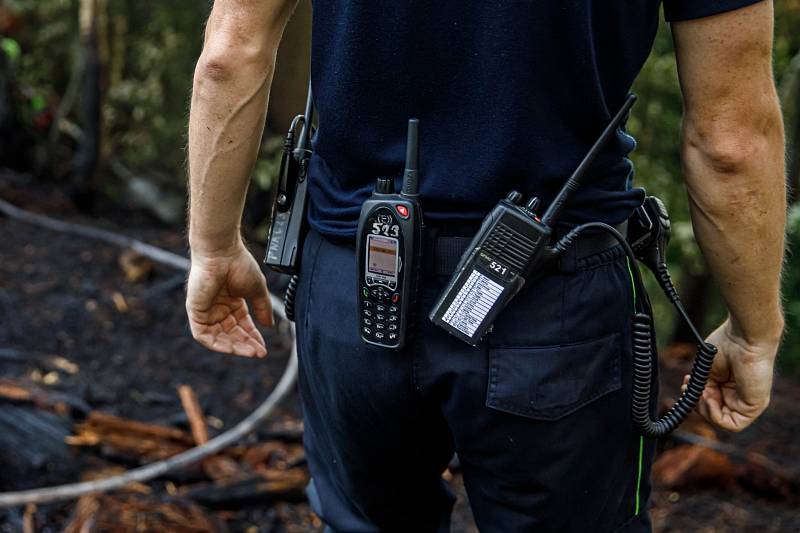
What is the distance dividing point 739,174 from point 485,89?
1.53ft

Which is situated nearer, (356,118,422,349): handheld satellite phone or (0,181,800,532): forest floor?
(356,118,422,349): handheld satellite phone

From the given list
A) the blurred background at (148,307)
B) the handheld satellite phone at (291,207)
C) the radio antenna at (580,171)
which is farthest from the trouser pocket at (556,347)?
the blurred background at (148,307)

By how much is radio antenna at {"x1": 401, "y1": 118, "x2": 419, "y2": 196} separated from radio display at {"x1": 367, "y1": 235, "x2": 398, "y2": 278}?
0.09 m

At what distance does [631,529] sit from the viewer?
1.71m

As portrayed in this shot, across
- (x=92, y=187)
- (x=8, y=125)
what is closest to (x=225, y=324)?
(x=92, y=187)

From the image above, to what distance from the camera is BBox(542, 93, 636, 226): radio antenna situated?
1.50 metres

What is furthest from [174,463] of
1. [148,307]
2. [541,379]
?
[541,379]

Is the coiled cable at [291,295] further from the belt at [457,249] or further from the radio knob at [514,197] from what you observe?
the radio knob at [514,197]

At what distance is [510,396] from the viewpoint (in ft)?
4.97

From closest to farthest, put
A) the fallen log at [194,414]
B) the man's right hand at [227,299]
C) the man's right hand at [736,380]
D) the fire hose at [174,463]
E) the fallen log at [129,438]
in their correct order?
1. the man's right hand at [736,380]
2. the man's right hand at [227,299]
3. the fire hose at [174,463]
4. the fallen log at [129,438]
5. the fallen log at [194,414]

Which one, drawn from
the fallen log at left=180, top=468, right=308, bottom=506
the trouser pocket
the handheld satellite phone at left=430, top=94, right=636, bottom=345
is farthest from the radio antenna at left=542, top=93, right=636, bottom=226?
the fallen log at left=180, top=468, right=308, bottom=506

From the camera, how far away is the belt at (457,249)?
1546 mm

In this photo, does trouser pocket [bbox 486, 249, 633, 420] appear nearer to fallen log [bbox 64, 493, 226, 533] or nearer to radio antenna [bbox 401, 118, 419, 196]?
radio antenna [bbox 401, 118, 419, 196]

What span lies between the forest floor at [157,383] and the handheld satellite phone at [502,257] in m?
1.98
